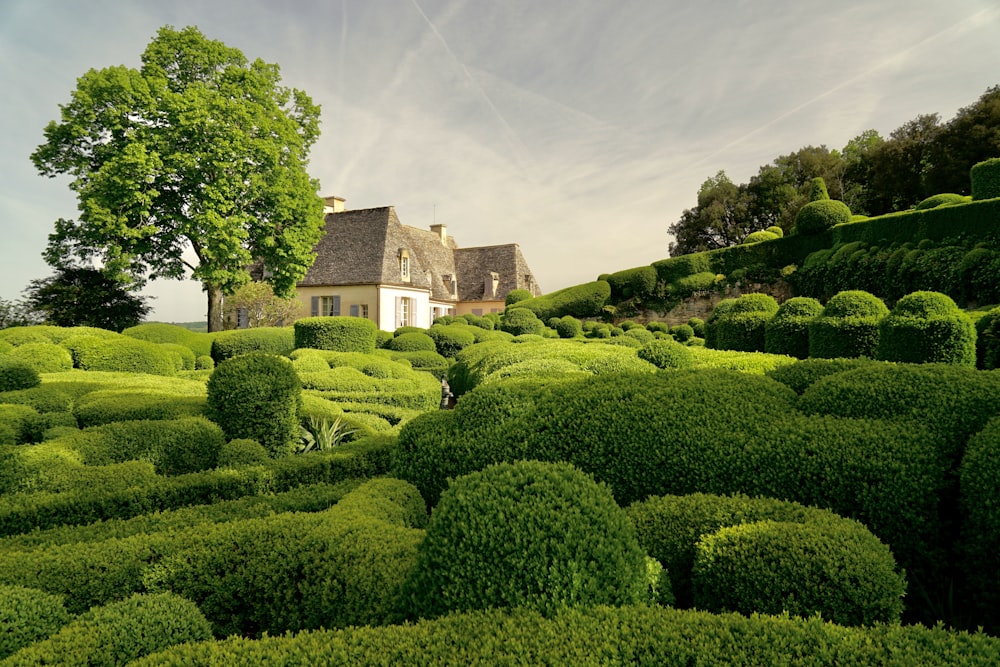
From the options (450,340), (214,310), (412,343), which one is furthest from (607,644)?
(214,310)

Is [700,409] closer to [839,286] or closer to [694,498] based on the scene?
[694,498]

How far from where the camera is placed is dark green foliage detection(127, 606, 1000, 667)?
85.0 inches

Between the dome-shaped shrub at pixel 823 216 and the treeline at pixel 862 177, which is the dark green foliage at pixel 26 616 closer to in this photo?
the dome-shaped shrub at pixel 823 216

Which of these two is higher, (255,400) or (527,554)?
(255,400)

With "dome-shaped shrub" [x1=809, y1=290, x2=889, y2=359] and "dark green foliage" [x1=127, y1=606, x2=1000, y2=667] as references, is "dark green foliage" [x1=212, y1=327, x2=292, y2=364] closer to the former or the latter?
"dome-shaped shrub" [x1=809, y1=290, x2=889, y2=359]

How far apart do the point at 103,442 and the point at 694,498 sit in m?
6.02

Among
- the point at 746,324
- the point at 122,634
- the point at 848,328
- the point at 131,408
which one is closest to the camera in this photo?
the point at 122,634

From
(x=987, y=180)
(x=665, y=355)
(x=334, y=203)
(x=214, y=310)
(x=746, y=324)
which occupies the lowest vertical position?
(x=665, y=355)

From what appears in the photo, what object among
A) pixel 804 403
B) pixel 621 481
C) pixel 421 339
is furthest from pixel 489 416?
pixel 421 339

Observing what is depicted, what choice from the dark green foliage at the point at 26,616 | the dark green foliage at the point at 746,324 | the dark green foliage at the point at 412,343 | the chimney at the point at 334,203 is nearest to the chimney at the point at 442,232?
the chimney at the point at 334,203

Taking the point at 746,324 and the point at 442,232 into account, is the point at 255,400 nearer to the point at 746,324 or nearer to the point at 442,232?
the point at 746,324

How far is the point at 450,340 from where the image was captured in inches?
860

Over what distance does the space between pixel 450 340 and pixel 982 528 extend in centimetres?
1920

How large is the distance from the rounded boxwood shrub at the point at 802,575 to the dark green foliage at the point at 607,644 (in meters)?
0.31
